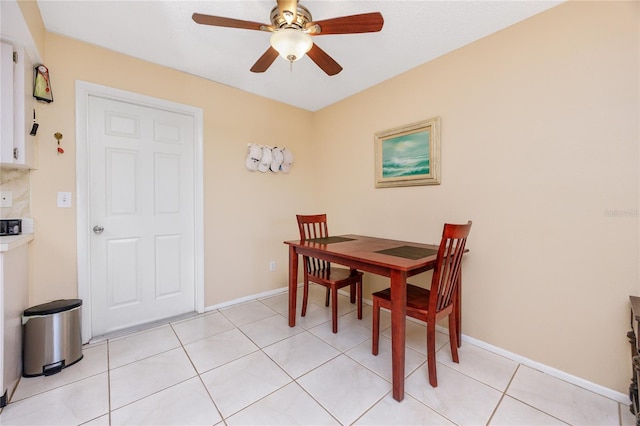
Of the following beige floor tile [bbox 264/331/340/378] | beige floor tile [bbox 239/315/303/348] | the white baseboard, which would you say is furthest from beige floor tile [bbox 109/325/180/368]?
the white baseboard

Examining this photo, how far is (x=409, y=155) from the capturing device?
2496 millimetres

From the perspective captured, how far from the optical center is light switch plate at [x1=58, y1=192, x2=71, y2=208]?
199 centimetres

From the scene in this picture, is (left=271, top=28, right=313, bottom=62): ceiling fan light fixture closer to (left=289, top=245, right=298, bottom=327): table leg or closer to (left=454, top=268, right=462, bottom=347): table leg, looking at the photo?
(left=289, top=245, right=298, bottom=327): table leg

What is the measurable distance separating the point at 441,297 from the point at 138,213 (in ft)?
8.48

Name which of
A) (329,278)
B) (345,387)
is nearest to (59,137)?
(329,278)

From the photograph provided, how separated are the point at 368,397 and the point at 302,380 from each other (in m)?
0.42

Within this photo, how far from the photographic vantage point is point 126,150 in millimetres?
2297

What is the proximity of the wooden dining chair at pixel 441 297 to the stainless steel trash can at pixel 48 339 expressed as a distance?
213cm

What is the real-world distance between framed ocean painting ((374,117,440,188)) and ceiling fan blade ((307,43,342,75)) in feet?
3.22

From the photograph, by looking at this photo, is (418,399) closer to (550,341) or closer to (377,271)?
(377,271)

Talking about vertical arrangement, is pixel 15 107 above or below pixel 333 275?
above

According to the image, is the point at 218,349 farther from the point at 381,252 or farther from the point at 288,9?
the point at 288,9

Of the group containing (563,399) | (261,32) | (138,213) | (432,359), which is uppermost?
(261,32)

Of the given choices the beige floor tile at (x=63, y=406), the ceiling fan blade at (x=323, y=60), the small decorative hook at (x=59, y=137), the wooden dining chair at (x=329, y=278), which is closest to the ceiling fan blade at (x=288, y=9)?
the ceiling fan blade at (x=323, y=60)
